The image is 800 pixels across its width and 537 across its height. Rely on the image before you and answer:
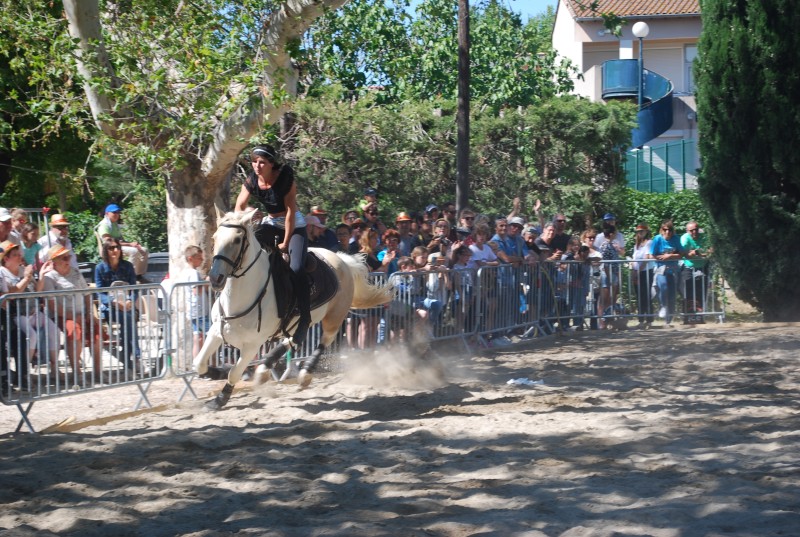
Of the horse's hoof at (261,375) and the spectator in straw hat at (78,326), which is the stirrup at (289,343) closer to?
the horse's hoof at (261,375)

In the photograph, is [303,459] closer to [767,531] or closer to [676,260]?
[767,531]

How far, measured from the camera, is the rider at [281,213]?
31.7ft

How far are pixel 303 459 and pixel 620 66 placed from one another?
34.6 metres

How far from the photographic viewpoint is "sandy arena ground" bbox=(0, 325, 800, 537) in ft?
18.7

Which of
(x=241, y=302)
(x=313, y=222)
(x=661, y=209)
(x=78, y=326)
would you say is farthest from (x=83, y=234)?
(x=241, y=302)

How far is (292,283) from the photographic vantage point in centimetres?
996

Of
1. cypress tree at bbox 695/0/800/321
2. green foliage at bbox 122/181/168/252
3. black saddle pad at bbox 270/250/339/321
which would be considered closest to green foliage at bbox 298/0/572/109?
green foliage at bbox 122/181/168/252

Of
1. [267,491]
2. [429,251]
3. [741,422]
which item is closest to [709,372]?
[741,422]

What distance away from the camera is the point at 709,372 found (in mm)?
11453

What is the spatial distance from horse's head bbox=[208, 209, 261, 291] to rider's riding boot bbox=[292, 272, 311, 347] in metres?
0.77

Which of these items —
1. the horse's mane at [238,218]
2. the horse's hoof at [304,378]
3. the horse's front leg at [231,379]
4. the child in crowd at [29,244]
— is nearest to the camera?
the horse's mane at [238,218]

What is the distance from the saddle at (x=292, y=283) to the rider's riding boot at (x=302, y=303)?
37mm

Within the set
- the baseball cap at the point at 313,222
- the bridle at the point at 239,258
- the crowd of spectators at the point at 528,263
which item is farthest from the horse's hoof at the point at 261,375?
the baseball cap at the point at 313,222

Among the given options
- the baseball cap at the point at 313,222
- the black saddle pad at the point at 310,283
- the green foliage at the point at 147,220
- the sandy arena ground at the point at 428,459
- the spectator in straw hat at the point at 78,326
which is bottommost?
the sandy arena ground at the point at 428,459
